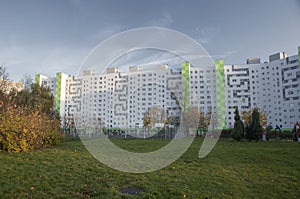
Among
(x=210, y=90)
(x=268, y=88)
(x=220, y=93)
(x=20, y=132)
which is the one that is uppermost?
(x=268, y=88)

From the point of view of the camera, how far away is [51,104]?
1126 inches

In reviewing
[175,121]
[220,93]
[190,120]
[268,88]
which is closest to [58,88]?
[220,93]

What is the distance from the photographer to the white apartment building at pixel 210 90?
2756 inches

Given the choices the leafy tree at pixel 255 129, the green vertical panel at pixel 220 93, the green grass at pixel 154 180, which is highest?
the green vertical panel at pixel 220 93

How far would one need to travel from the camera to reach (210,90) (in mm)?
75938

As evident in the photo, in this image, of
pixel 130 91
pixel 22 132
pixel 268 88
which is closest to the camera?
pixel 22 132

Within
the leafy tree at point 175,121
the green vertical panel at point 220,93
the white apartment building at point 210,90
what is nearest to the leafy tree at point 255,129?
the leafy tree at point 175,121

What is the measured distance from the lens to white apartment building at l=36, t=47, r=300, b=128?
70.0m

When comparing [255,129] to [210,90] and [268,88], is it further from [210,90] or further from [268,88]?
[268,88]

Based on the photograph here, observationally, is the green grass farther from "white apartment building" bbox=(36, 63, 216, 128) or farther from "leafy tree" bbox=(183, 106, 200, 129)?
"white apartment building" bbox=(36, 63, 216, 128)

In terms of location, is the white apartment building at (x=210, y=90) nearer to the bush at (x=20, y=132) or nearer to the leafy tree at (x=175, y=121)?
the leafy tree at (x=175, y=121)

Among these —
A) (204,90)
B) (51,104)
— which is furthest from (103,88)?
(51,104)

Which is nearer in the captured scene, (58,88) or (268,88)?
(268,88)

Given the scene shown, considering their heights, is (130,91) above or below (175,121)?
above
